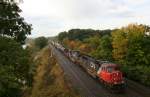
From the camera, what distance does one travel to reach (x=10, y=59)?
20891mm

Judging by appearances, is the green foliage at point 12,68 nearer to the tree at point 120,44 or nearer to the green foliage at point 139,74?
the green foliage at point 139,74

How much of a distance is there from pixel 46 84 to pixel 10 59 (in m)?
31.6

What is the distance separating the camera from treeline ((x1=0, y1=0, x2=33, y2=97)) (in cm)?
1827

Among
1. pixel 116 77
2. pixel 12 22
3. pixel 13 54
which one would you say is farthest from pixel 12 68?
pixel 116 77

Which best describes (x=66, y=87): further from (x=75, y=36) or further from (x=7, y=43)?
(x=75, y=36)

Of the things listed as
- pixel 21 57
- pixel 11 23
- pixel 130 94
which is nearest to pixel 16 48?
pixel 21 57

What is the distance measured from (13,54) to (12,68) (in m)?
2.56

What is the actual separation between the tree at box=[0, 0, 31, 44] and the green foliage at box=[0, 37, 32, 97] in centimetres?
209

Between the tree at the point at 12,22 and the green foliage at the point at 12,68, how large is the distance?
2.09 m

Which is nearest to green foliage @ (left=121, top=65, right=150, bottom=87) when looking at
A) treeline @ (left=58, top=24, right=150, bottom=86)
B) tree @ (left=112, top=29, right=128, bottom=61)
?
treeline @ (left=58, top=24, right=150, bottom=86)

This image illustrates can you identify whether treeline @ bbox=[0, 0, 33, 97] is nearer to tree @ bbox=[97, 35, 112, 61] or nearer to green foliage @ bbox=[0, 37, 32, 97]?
green foliage @ bbox=[0, 37, 32, 97]

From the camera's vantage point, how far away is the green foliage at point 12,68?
17.7 meters

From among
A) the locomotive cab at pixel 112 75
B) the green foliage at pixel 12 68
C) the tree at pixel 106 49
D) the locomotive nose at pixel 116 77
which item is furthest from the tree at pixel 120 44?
the green foliage at pixel 12 68

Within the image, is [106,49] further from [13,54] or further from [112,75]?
[13,54]
